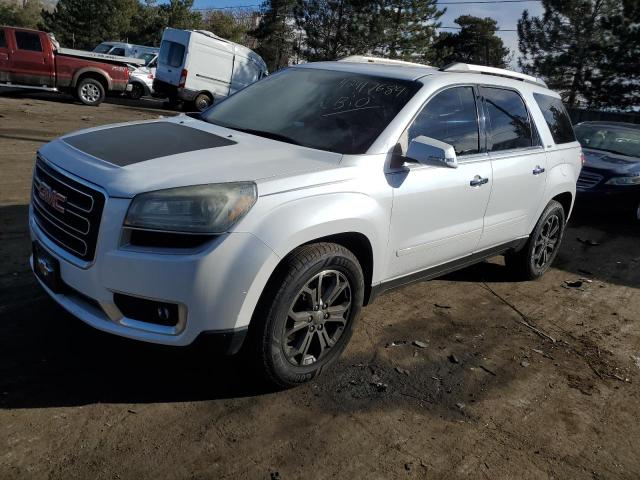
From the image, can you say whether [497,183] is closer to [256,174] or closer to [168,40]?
[256,174]

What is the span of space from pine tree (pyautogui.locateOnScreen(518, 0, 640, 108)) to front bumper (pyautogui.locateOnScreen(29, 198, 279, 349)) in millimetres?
38851

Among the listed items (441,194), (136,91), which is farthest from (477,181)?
(136,91)

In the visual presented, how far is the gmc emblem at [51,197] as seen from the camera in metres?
3.03

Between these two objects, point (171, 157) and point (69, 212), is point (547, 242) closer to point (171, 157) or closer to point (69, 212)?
point (171, 157)

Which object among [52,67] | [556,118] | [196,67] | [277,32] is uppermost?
[277,32]

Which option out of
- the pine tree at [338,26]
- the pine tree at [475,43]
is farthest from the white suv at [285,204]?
the pine tree at [475,43]

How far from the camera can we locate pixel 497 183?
14.4 ft

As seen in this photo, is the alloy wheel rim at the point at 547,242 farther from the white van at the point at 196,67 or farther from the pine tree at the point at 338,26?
the pine tree at the point at 338,26

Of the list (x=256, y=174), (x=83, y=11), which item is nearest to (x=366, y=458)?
(x=256, y=174)

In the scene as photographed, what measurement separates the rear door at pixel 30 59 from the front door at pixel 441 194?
14607 mm

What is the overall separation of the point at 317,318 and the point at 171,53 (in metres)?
18.4

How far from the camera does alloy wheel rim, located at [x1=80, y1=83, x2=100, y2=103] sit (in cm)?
1677

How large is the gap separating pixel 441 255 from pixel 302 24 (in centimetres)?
4084

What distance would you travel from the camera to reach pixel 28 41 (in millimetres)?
15469
